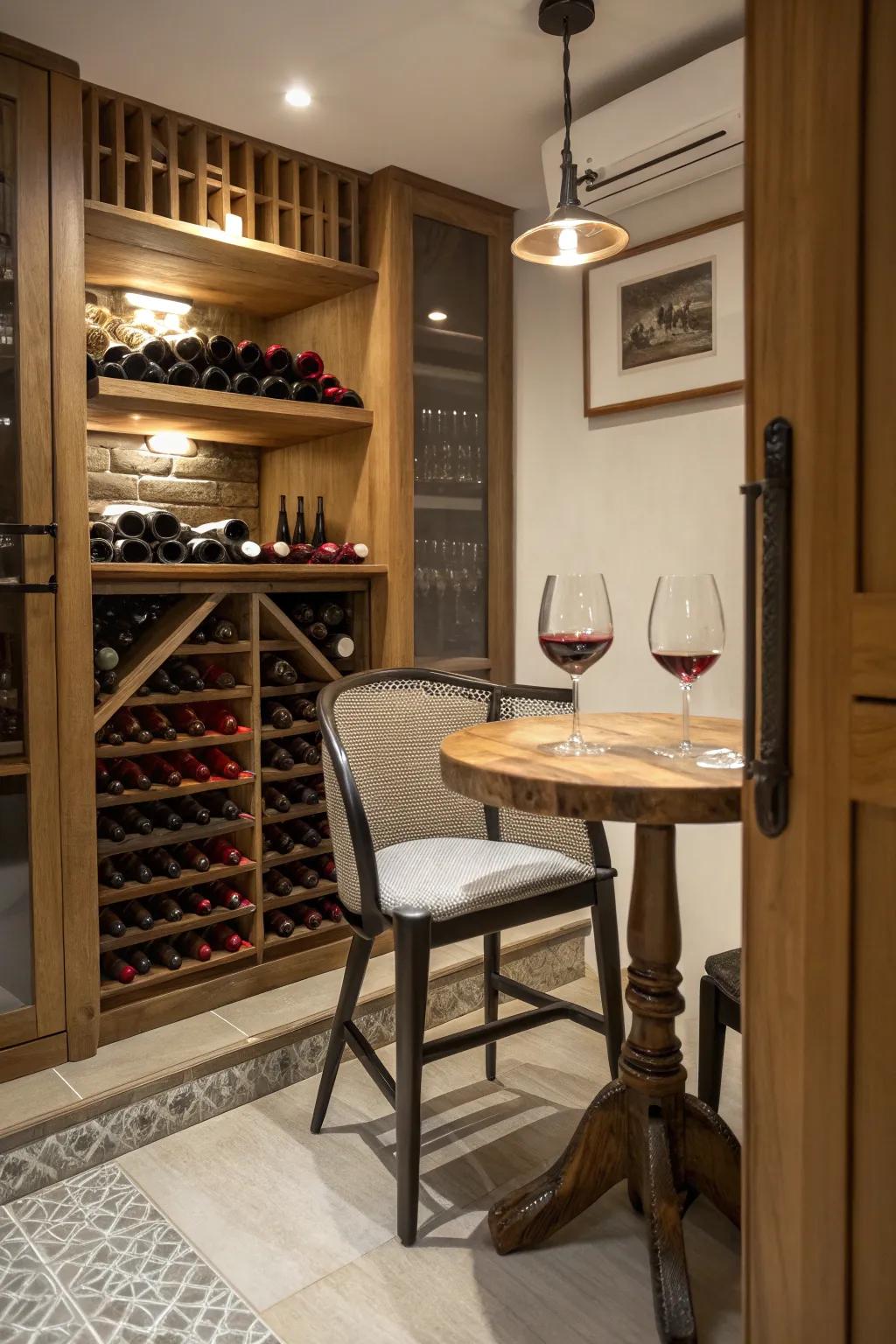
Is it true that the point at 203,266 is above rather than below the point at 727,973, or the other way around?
above

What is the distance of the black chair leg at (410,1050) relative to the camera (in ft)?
5.92

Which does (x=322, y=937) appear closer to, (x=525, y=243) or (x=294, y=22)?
(x=525, y=243)

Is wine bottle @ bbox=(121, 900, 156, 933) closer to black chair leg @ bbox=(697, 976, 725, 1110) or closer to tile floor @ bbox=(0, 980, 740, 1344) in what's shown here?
tile floor @ bbox=(0, 980, 740, 1344)

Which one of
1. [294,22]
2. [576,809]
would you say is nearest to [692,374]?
[294,22]

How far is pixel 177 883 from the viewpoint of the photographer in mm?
2584

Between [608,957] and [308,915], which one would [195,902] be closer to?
[308,915]

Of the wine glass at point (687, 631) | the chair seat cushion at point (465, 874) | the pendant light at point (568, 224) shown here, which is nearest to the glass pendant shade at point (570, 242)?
the pendant light at point (568, 224)

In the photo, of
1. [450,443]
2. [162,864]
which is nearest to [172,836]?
[162,864]

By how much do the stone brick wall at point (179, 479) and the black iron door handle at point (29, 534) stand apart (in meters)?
0.66

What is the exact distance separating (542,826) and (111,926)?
1130mm

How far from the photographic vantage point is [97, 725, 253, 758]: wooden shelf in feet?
8.14

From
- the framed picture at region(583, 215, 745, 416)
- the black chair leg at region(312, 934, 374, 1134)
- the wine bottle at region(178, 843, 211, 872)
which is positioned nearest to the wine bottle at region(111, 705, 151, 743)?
the wine bottle at region(178, 843, 211, 872)

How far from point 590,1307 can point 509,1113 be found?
2.16ft

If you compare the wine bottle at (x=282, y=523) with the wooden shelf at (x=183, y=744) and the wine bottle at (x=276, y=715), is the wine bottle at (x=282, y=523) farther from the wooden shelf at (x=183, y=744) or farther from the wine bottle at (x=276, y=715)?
the wooden shelf at (x=183, y=744)
